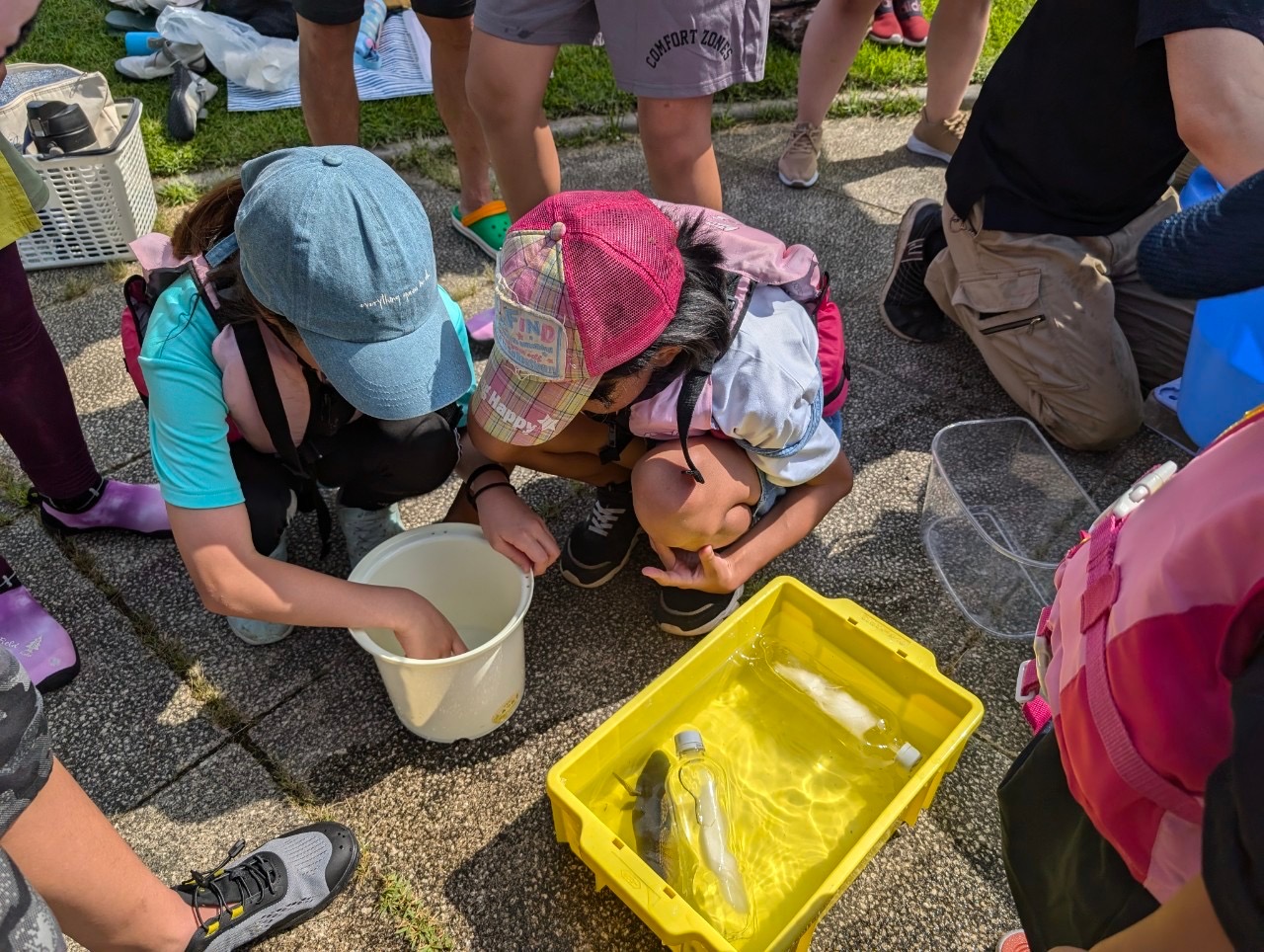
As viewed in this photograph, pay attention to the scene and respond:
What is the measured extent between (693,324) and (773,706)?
796mm

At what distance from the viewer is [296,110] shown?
378 centimetres

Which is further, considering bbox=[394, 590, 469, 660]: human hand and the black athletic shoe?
the black athletic shoe

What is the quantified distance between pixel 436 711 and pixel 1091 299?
195cm

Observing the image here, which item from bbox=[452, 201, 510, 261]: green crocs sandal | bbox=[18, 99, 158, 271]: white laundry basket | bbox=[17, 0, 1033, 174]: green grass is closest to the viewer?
bbox=[18, 99, 158, 271]: white laundry basket

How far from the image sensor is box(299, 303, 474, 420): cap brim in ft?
4.59

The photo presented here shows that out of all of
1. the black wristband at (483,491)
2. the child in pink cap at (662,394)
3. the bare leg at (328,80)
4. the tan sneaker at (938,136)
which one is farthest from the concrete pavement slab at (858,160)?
the black wristband at (483,491)

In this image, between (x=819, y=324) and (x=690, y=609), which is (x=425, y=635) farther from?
(x=819, y=324)

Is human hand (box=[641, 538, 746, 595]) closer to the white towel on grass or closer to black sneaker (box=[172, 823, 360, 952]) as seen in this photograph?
black sneaker (box=[172, 823, 360, 952])

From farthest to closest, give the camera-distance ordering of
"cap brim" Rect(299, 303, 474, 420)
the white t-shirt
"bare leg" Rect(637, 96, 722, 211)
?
"bare leg" Rect(637, 96, 722, 211) < the white t-shirt < "cap brim" Rect(299, 303, 474, 420)

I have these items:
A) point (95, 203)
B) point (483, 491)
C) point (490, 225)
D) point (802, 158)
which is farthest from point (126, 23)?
point (483, 491)

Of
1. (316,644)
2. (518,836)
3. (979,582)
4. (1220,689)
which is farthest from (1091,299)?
(316,644)

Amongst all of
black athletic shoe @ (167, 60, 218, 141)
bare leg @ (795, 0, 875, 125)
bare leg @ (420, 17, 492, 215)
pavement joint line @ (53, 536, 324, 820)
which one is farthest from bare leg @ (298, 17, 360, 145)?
bare leg @ (795, 0, 875, 125)

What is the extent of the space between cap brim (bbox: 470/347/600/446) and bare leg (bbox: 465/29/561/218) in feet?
3.42

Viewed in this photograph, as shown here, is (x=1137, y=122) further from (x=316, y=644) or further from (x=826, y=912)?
(x=316, y=644)
